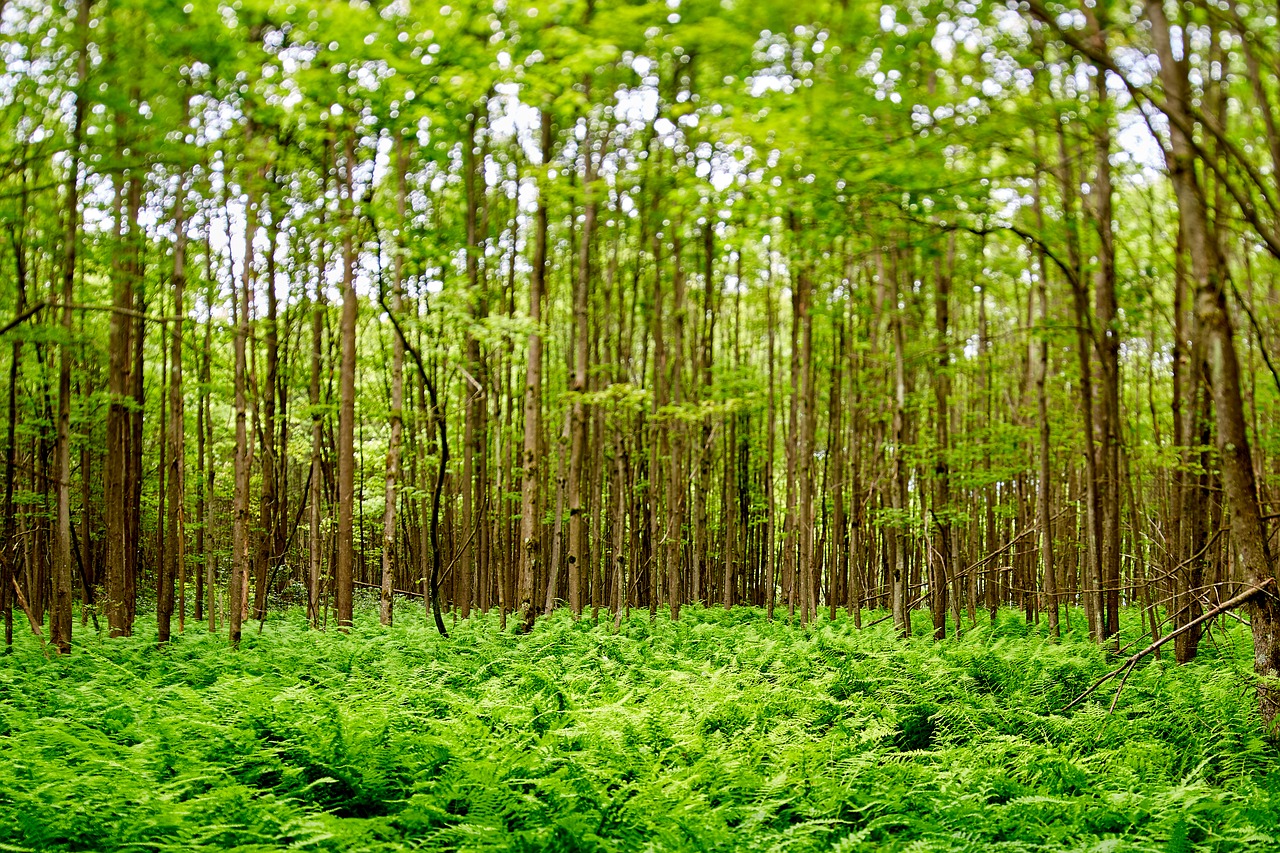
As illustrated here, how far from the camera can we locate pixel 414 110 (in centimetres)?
879

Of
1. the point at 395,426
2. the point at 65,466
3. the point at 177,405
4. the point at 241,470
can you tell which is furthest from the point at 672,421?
the point at 65,466

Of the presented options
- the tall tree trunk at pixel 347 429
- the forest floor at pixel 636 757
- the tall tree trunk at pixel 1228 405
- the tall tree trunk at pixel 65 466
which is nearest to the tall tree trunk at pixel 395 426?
the tall tree trunk at pixel 347 429

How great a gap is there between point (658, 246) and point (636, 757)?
12.0m

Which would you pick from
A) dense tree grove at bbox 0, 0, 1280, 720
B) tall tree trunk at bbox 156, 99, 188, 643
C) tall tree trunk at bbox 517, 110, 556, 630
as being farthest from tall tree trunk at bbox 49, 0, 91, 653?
tall tree trunk at bbox 517, 110, 556, 630

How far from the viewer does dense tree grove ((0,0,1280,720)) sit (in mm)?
7000

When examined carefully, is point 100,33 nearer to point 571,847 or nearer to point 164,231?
point 571,847

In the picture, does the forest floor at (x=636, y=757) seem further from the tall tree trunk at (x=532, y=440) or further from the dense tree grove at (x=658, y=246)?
the tall tree trunk at (x=532, y=440)

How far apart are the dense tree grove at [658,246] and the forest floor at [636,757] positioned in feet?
4.18

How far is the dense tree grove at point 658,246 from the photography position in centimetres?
700

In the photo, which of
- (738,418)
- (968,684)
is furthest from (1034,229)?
(738,418)

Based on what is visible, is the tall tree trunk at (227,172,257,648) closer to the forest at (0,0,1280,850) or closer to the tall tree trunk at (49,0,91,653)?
the forest at (0,0,1280,850)

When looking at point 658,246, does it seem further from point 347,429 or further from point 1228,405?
point 1228,405

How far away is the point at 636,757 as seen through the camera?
528 cm

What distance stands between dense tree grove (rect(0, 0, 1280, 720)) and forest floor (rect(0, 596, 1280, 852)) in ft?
4.18
